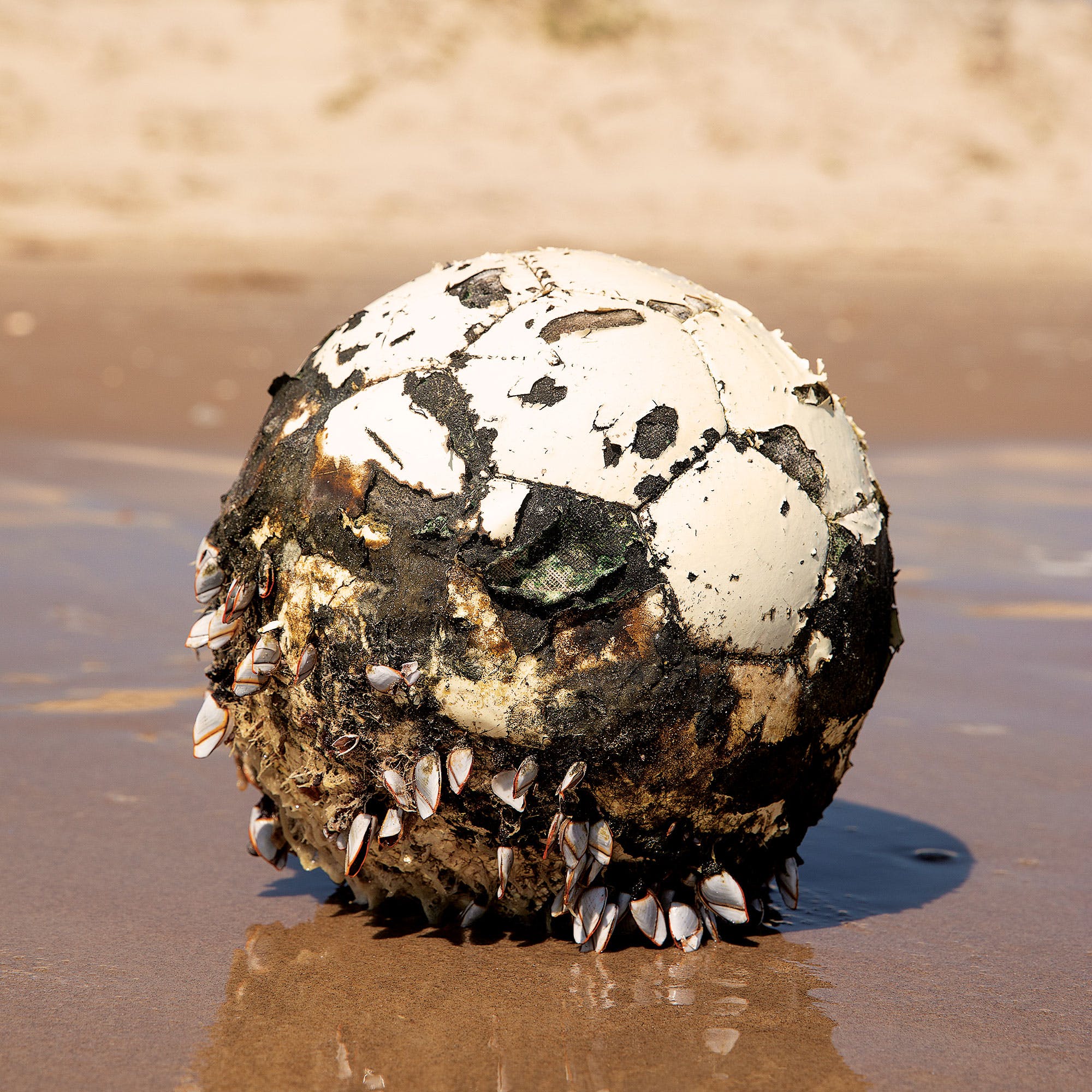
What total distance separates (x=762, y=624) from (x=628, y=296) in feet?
2.42

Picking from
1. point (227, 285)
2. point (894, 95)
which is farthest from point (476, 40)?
point (227, 285)

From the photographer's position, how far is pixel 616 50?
32.3 meters

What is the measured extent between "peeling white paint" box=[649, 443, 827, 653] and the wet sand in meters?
0.70

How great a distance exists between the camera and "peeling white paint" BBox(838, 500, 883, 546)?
9.44 feet

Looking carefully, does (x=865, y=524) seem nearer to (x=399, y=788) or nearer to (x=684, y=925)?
(x=684, y=925)

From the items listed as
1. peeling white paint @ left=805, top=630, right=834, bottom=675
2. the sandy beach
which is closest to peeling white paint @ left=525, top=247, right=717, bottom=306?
peeling white paint @ left=805, top=630, right=834, bottom=675

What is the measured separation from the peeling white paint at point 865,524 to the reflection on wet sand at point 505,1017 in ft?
2.83

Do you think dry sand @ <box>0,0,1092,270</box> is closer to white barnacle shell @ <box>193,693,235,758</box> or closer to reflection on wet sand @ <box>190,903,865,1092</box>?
white barnacle shell @ <box>193,693,235,758</box>

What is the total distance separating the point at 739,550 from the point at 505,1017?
37.8 inches

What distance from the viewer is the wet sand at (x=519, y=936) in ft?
8.00

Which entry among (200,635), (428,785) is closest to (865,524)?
(428,785)

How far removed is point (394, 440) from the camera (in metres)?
2.72

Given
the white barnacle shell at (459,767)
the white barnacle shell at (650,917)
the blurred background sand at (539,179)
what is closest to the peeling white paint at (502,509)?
the white barnacle shell at (459,767)

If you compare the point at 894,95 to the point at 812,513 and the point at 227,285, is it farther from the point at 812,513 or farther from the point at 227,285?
the point at 812,513
